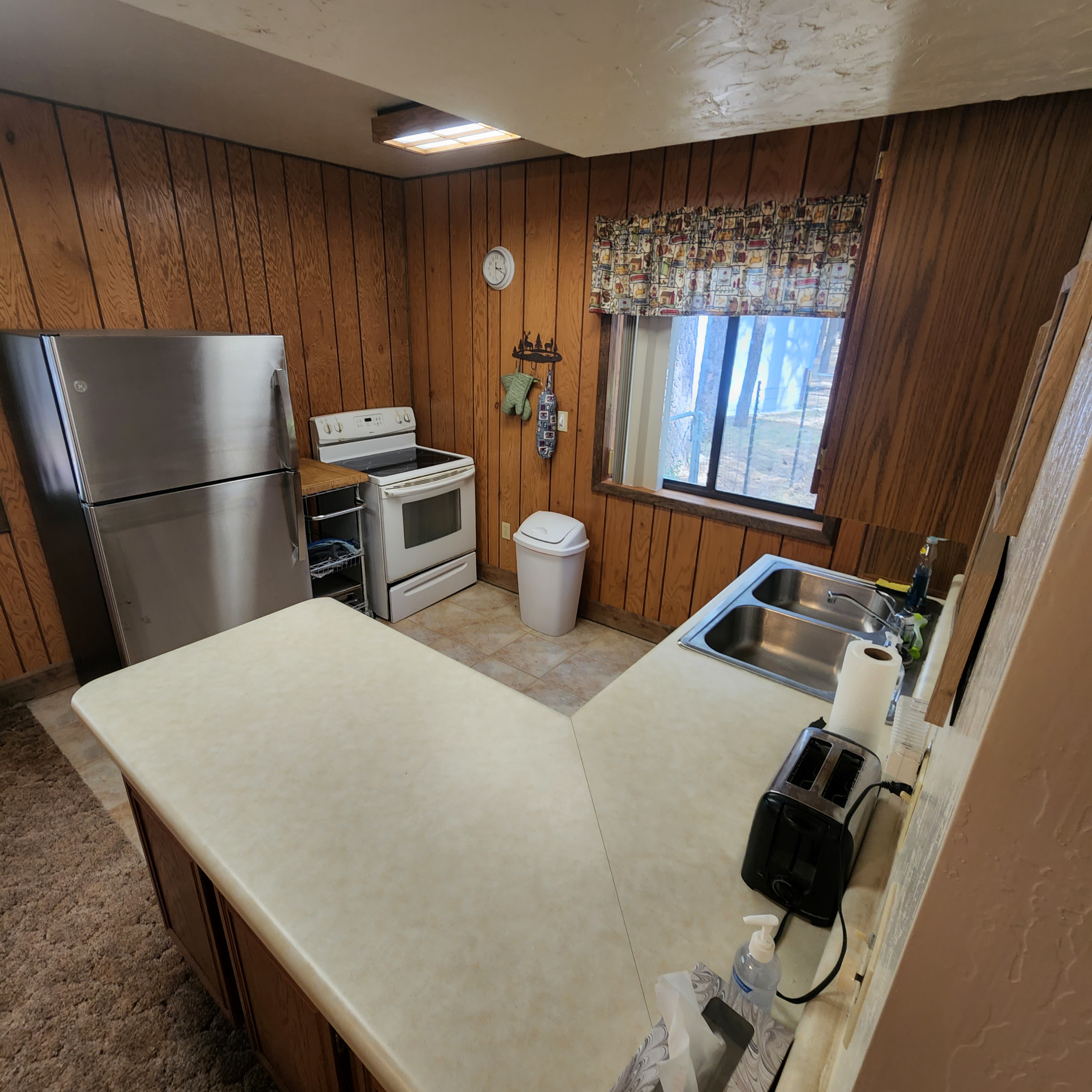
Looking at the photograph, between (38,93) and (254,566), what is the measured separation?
1970mm

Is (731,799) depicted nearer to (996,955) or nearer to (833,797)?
(833,797)

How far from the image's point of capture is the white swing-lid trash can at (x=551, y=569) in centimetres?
318

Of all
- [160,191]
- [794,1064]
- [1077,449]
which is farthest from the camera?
[160,191]

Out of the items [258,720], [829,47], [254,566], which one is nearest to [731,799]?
[258,720]

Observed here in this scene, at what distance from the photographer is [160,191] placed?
2.63 meters

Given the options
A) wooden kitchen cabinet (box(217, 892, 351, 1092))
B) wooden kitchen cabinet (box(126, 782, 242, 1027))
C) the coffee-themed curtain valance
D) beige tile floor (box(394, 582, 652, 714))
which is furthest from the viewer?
beige tile floor (box(394, 582, 652, 714))

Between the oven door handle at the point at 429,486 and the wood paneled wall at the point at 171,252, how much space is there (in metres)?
0.73

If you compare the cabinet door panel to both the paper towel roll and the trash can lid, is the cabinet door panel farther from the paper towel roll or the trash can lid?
the trash can lid

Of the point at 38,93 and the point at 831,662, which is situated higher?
the point at 38,93

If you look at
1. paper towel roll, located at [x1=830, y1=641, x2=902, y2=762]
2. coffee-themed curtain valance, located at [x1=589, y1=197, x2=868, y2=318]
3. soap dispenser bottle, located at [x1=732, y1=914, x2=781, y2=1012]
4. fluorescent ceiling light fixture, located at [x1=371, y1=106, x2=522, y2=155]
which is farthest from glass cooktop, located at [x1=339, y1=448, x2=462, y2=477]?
soap dispenser bottle, located at [x1=732, y1=914, x2=781, y2=1012]

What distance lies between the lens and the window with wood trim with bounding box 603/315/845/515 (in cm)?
256

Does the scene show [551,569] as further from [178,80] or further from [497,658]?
[178,80]

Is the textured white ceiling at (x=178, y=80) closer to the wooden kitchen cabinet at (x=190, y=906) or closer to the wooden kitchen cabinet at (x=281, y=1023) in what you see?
the wooden kitchen cabinet at (x=190, y=906)

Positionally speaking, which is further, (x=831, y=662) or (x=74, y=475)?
(x=74, y=475)
